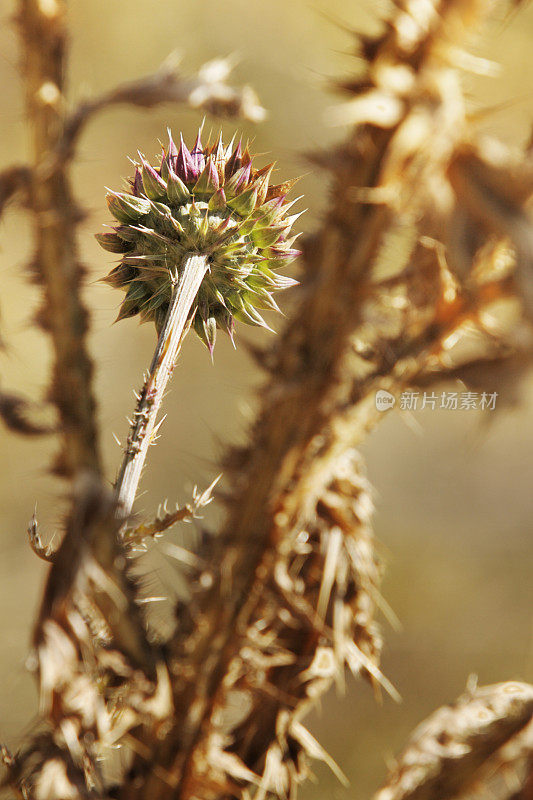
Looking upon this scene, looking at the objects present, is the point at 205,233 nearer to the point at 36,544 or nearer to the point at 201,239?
the point at 201,239

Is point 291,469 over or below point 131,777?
over

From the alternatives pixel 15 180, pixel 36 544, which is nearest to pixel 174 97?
pixel 15 180

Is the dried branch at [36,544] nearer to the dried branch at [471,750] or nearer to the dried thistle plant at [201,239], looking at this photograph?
the dried thistle plant at [201,239]

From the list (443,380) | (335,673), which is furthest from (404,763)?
(443,380)

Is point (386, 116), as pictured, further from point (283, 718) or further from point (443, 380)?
point (283, 718)

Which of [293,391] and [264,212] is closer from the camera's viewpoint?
[293,391]

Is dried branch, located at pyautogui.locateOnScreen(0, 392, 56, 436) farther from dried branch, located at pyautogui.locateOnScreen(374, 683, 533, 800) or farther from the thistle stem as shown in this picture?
dried branch, located at pyautogui.locateOnScreen(374, 683, 533, 800)

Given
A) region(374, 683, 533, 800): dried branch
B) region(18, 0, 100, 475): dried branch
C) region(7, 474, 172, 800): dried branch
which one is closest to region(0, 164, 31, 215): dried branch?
region(18, 0, 100, 475): dried branch

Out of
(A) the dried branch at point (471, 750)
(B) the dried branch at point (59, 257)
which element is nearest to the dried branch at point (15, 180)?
(B) the dried branch at point (59, 257)
